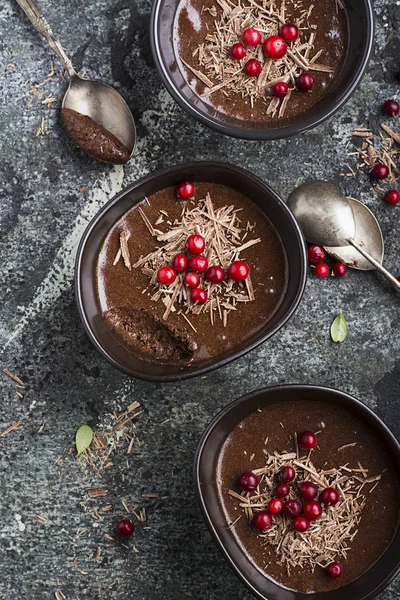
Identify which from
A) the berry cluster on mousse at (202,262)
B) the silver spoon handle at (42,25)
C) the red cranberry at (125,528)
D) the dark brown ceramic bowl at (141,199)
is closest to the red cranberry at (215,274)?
the berry cluster on mousse at (202,262)

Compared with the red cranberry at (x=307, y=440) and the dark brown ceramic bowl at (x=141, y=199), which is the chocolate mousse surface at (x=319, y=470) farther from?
the dark brown ceramic bowl at (x=141, y=199)

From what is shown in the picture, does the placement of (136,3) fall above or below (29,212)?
above

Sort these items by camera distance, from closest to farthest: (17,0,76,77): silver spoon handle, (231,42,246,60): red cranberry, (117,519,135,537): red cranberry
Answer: (231,42,246,60): red cranberry
(17,0,76,77): silver spoon handle
(117,519,135,537): red cranberry

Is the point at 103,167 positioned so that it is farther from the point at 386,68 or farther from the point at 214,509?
the point at 214,509

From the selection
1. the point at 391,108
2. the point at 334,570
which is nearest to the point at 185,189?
the point at 391,108

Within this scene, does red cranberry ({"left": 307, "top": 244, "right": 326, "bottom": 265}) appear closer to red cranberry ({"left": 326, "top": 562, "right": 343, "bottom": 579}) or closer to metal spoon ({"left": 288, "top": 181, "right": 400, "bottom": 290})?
metal spoon ({"left": 288, "top": 181, "right": 400, "bottom": 290})

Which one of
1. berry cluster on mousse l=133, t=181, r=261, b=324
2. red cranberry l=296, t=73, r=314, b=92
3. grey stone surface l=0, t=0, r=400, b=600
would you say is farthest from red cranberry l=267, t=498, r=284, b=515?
red cranberry l=296, t=73, r=314, b=92

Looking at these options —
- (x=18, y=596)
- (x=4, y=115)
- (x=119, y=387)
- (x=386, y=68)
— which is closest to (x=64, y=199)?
(x=4, y=115)
